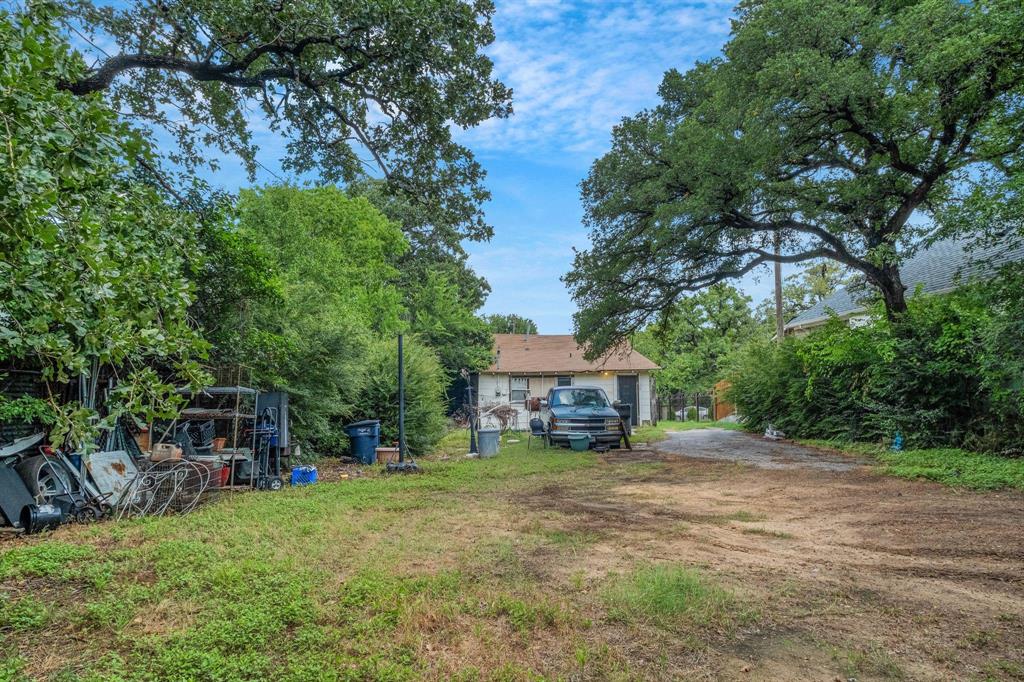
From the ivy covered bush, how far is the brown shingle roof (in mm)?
8005

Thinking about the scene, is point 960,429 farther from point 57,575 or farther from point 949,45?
point 57,575

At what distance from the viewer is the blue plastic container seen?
8.56 meters

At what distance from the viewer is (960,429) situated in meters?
10.2

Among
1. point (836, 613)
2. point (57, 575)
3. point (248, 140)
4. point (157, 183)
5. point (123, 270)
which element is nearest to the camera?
point (123, 270)

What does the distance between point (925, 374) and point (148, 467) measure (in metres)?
13.4

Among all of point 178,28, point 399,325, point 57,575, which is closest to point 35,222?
point 57,575

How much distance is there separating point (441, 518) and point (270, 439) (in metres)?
4.33

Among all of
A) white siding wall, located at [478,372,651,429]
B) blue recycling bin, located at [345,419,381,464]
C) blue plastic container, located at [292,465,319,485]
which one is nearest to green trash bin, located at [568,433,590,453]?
blue recycling bin, located at [345,419,381,464]

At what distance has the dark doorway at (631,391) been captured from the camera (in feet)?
75.8

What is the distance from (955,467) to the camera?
8328 millimetres

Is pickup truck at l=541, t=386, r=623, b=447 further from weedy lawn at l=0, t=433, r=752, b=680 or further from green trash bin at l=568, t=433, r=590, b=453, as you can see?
weedy lawn at l=0, t=433, r=752, b=680

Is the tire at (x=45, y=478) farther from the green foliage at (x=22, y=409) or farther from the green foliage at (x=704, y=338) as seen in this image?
the green foliage at (x=704, y=338)

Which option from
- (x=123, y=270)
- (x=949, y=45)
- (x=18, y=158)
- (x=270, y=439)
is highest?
(x=949, y=45)

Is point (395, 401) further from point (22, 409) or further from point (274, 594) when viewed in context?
point (274, 594)
